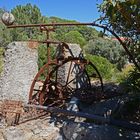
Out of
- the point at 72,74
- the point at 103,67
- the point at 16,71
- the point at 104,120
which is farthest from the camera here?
the point at 103,67

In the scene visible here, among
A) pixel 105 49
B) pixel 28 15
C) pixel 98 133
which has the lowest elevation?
pixel 98 133

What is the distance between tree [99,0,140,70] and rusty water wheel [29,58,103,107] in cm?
162

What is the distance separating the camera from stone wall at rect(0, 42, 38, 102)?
7.38m

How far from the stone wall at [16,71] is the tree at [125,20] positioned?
6.57 feet

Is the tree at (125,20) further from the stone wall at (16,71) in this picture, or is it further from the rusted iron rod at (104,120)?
the stone wall at (16,71)

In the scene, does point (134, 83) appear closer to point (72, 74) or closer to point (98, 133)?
point (72, 74)

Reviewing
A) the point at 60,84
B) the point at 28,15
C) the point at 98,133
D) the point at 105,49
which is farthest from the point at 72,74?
the point at 28,15

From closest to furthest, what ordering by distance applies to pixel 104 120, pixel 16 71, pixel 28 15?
pixel 104 120 < pixel 16 71 < pixel 28 15

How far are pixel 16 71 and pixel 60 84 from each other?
3.57 ft

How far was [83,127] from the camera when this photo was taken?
6188 millimetres

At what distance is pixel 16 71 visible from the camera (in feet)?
24.3

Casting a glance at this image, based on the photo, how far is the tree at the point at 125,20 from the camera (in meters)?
4.35

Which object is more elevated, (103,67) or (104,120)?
(103,67)

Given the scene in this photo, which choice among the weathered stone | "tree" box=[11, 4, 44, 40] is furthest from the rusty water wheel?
"tree" box=[11, 4, 44, 40]
